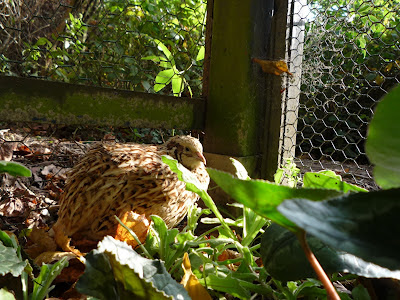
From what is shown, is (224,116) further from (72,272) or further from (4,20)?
(4,20)

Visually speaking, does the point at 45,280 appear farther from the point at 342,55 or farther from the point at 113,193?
the point at 342,55

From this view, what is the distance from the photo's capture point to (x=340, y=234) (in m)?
0.33

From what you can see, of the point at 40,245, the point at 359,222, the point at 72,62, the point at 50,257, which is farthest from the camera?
the point at 72,62

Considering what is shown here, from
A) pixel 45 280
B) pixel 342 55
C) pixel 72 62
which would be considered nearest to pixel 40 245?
pixel 45 280

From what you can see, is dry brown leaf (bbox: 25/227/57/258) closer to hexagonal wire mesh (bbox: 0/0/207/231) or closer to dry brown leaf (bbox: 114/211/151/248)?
dry brown leaf (bbox: 114/211/151/248)

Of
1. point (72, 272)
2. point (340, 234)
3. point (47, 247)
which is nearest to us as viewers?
point (340, 234)

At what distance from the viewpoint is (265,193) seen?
0.39 m

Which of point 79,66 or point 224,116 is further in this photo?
point 79,66

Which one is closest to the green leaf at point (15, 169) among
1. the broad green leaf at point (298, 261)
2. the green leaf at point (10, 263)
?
the green leaf at point (10, 263)

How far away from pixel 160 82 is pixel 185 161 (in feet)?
1.76

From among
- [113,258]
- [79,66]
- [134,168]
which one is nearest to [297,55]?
[134,168]

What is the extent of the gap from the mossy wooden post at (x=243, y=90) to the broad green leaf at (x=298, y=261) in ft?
3.64

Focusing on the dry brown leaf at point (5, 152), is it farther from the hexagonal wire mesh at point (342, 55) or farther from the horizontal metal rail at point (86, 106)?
the hexagonal wire mesh at point (342, 55)

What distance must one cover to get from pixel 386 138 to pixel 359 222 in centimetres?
10
